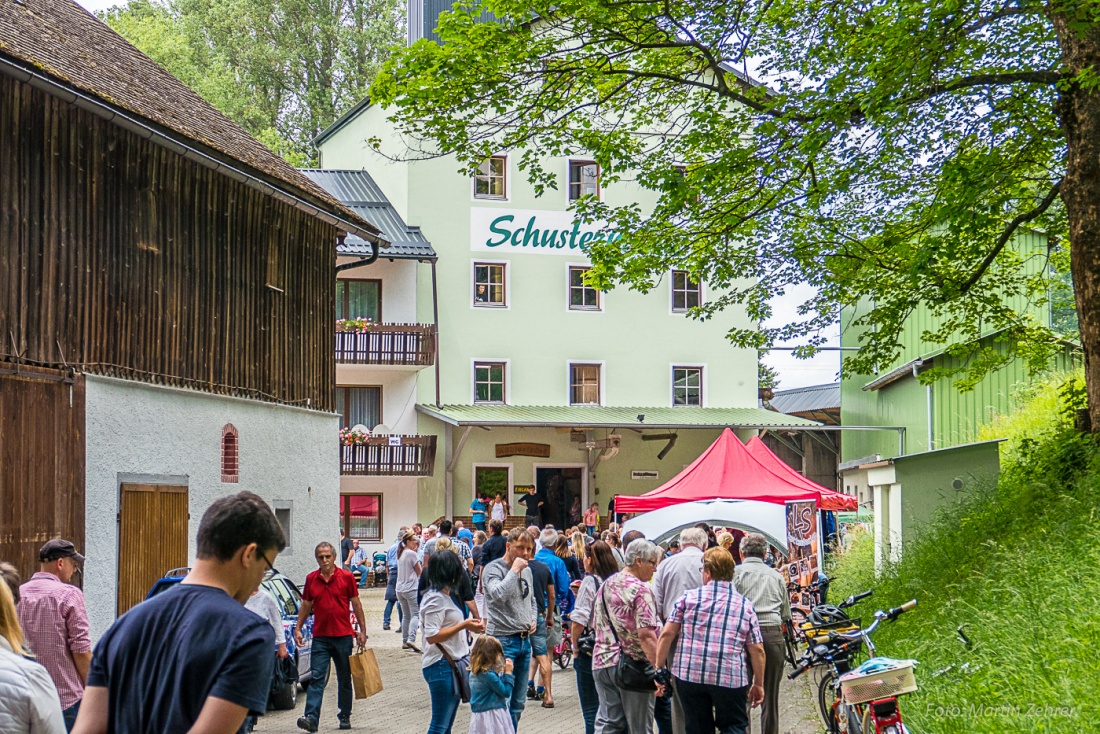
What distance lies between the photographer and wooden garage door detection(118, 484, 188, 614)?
15.4m

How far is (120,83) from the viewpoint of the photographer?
Answer: 1609cm

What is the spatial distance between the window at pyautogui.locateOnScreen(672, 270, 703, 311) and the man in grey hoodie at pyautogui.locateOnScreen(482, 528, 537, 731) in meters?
28.0

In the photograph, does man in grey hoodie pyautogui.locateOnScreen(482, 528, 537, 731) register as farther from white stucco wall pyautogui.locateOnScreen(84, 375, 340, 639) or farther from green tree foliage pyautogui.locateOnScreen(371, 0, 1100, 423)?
white stucco wall pyautogui.locateOnScreen(84, 375, 340, 639)

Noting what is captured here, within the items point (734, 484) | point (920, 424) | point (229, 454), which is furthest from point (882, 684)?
point (920, 424)

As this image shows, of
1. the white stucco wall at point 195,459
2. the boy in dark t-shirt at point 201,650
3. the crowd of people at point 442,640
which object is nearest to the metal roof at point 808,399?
the white stucco wall at point 195,459

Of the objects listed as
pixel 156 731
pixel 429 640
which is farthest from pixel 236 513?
pixel 429 640

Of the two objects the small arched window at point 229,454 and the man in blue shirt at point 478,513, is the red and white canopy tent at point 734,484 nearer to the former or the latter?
the small arched window at point 229,454

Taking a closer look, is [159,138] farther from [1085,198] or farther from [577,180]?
[577,180]

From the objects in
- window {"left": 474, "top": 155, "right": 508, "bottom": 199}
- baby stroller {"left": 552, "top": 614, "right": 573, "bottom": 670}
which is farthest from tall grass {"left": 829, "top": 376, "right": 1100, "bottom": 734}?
window {"left": 474, "top": 155, "right": 508, "bottom": 199}

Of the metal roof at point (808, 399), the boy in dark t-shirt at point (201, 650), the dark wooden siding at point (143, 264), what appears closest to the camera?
the boy in dark t-shirt at point (201, 650)

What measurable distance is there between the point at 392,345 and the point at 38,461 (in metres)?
22.6

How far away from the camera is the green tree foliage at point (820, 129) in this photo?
12664mm

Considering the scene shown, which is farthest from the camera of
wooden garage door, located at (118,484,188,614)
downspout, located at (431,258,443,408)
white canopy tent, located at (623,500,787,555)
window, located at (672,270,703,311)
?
window, located at (672,270,703,311)

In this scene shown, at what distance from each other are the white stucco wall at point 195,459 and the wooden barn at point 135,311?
0.03 meters
